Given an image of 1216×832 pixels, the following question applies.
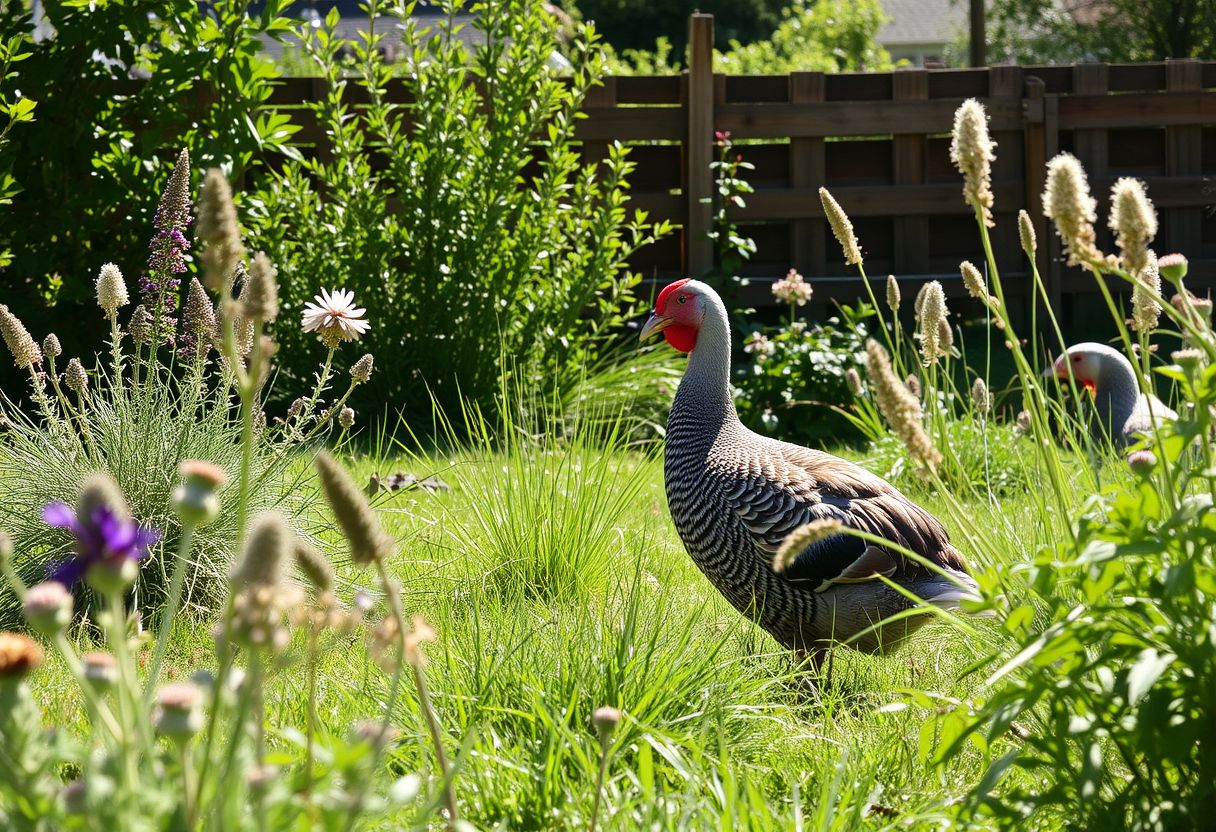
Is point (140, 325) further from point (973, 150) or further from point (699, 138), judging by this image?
point (699, 138)

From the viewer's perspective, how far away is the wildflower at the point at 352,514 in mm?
1326

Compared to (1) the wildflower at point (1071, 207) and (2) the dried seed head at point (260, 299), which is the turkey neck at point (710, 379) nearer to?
(1) the wildflower at point (1071, 207)

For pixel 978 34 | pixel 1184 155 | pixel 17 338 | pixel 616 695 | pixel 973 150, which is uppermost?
pixel 978 34

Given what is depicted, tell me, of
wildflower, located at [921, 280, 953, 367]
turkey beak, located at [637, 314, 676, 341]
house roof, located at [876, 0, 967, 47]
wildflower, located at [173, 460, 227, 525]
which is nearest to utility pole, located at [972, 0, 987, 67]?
turkey beak, located at [637, 314, 676, 341]

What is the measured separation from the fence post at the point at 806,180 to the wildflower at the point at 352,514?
7.40 metres

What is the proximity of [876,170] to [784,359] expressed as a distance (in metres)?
2.66

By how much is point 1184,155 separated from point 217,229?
359 inches

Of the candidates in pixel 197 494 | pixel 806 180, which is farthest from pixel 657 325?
pixel 806 180

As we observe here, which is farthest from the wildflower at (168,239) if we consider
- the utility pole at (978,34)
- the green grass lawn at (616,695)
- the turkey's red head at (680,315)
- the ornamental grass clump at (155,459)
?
the utility pole at (978,34)

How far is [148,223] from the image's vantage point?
607 centimetres

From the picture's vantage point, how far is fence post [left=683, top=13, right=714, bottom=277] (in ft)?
26.7

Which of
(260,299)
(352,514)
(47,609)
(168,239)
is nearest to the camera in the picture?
(47,609)

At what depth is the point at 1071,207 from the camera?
5.48ft

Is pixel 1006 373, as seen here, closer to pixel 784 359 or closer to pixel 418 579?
pixel 784 359
